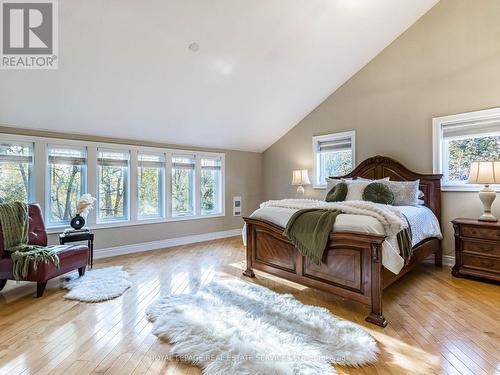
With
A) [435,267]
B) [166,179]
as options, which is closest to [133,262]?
[166,179]

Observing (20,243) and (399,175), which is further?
(399,175)

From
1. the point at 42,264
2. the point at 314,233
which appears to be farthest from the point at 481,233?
the point at 42,264

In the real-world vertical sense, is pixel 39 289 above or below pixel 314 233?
below

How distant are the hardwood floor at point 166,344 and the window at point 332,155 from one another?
226cm

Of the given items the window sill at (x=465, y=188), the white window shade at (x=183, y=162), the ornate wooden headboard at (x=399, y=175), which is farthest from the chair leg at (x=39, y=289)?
the window sill at (x=465, y=188)

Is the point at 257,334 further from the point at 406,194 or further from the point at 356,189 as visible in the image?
the point at 406,194

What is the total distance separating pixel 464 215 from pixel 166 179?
4788mm

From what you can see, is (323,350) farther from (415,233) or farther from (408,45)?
(408,45)

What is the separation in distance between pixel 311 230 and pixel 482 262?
224cm

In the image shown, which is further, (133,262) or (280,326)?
(133,262)

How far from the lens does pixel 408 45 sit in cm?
421

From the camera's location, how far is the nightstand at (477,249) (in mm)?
3086

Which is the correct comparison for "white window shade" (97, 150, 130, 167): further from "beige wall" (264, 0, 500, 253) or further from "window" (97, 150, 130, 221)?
"beige wall" (264, 0, 500, 253)

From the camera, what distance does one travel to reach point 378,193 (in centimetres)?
357
